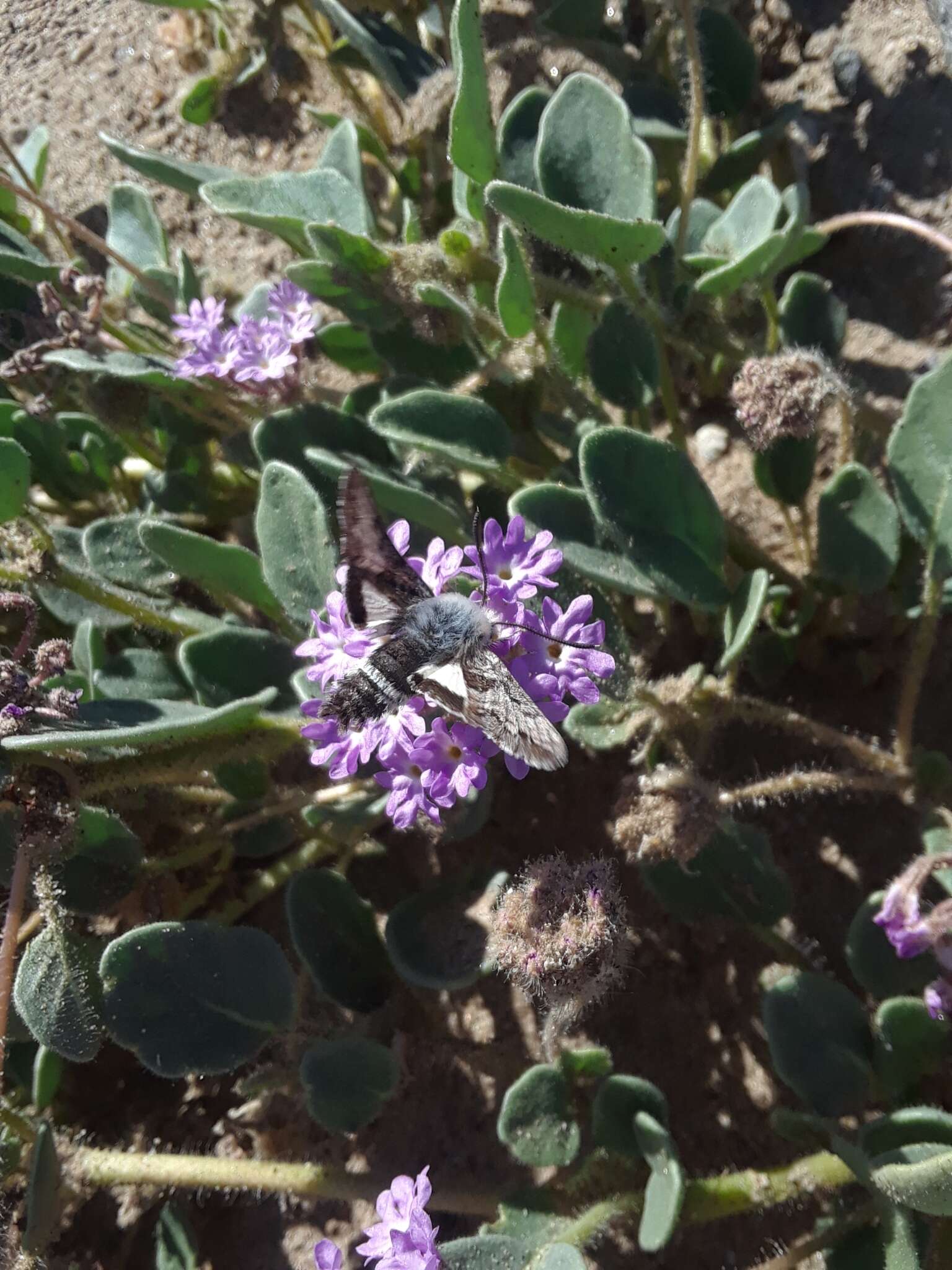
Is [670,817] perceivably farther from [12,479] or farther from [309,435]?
[12,479]

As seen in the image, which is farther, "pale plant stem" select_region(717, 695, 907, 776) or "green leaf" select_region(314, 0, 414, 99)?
"green leaf" select_region(314, 0, 414, 99)

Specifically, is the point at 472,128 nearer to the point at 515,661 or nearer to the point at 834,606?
the point at 515,661

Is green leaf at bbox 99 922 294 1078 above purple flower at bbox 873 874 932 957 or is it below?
below

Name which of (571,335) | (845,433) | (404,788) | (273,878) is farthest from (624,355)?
(273,878)

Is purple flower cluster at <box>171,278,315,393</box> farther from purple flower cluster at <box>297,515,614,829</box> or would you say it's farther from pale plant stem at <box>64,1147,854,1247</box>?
pale plant stem at <box>64,1147,854,1247</box>

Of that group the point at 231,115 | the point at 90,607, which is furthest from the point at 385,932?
the point at 231,115

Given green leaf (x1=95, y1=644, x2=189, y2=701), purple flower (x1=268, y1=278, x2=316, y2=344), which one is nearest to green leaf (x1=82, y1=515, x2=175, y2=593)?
green leaf (x1=95, y1=644, x2=189, y2=701)
